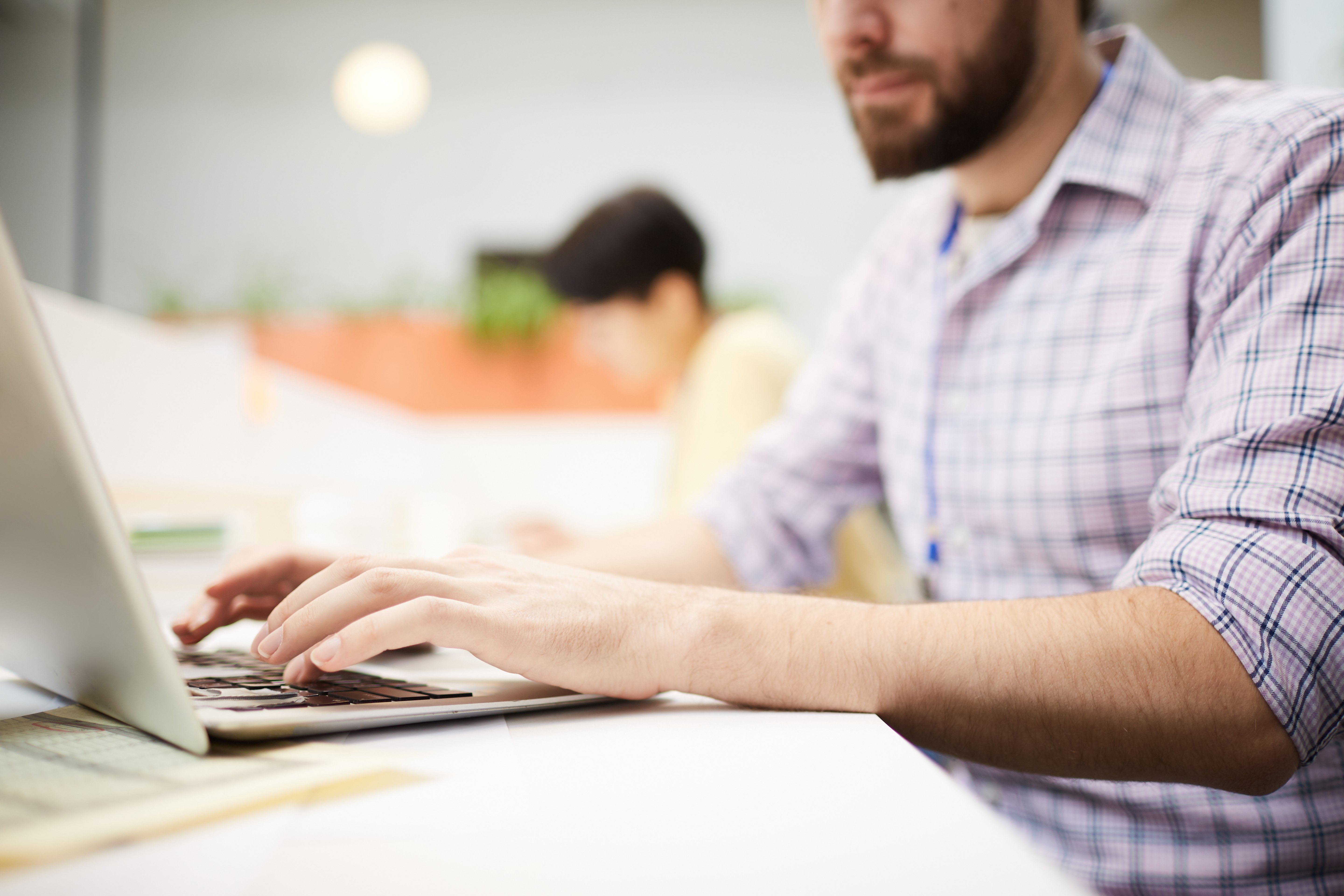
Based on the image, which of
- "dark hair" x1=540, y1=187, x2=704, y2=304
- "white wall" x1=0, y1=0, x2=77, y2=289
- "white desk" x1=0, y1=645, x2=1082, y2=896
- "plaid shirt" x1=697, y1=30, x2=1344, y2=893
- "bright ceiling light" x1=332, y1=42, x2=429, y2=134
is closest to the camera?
"white desk" x1=0, y1=645, x2=1082, y2=896

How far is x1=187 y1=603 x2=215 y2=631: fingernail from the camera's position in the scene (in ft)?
1.55

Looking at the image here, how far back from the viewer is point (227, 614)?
50cm

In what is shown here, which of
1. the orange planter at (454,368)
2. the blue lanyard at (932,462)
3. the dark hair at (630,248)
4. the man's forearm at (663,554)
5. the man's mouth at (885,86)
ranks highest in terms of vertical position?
the man's mouth at (885,86)

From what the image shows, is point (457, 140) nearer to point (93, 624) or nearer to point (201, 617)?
point (201, 617)

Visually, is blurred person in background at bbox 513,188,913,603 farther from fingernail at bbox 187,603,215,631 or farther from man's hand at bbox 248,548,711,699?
man's hand at bbox 248,548,711,699

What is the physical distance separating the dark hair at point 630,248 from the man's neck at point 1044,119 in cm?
94

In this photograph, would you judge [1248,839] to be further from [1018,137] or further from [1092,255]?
[1018,137]

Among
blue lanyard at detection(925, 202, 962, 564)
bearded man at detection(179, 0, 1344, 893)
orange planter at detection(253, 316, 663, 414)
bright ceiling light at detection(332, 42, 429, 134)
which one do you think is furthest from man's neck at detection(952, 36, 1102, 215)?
bright ceiling light at detection(332, 42, 429, 134)

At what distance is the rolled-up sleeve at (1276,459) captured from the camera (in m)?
0.39

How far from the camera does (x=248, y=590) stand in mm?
501

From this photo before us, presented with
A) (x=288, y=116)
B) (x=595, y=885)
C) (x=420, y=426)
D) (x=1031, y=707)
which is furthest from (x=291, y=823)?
(x=288, y=116)

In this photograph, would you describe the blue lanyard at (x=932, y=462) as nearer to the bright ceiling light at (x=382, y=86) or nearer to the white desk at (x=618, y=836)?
the white desk at (x=618, y=836)

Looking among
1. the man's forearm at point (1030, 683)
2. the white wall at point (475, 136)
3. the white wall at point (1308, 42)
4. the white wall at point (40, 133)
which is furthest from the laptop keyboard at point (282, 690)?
the white wall at point (475, 136)

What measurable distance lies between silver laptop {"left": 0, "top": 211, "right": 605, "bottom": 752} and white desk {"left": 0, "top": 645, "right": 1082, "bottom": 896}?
1.4 inches
